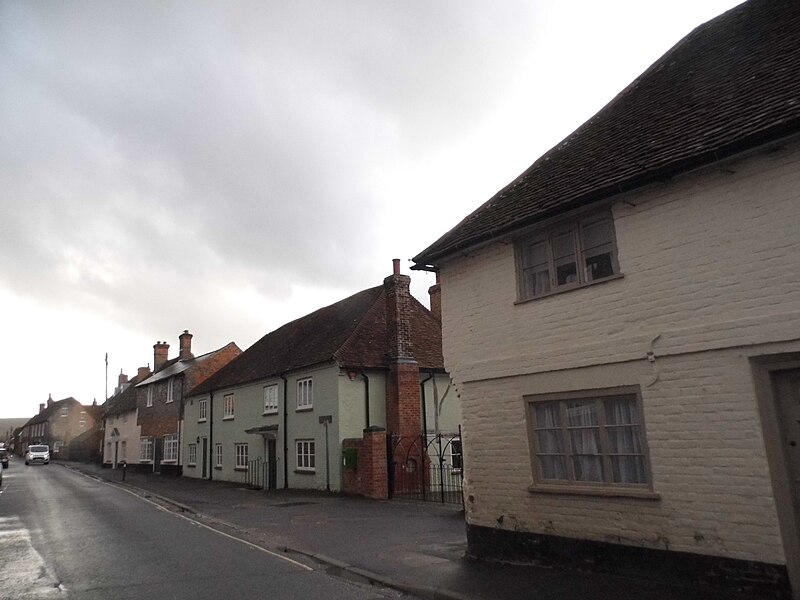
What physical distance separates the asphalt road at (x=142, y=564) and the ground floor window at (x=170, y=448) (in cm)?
2185

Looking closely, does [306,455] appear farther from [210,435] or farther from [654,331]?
[654,331]

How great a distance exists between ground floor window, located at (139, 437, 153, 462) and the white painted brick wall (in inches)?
1492

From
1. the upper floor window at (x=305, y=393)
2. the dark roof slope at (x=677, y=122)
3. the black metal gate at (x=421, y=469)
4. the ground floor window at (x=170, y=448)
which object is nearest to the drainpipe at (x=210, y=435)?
the ground floor window at (x=170, y=448)

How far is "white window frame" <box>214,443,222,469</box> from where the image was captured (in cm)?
3120

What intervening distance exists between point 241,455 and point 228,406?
3.12 m

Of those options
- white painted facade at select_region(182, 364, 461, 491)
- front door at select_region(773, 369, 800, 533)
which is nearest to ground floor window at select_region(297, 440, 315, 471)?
white painted facade at select_region(182, 364, 461, 491)

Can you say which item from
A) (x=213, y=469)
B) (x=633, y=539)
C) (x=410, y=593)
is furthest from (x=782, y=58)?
(x=213, y=469)

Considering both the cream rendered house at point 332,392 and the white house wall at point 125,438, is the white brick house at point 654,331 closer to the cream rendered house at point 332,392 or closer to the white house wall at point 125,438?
the cream rendered house at point 332,392

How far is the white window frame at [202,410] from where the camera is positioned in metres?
33.8

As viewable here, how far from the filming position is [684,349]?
746 cm

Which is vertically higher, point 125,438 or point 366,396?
point 366,396

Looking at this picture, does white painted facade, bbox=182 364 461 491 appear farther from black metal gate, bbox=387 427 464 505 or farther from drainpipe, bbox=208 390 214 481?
drainpipe, bbox=208 390 214 481

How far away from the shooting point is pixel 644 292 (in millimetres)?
7988

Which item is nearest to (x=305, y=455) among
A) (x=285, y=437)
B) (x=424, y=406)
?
(x=285, y=437)
